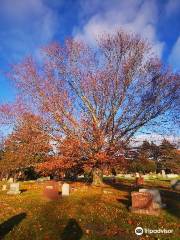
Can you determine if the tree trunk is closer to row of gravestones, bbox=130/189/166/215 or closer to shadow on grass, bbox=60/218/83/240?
row of gravestones, bbox=130/189/166/215

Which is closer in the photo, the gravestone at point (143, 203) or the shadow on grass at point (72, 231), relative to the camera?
the shadow on grass at point (72, 231)

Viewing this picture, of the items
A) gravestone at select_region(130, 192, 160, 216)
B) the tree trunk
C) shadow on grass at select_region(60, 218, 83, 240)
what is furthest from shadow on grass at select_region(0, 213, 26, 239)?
the tree trunk

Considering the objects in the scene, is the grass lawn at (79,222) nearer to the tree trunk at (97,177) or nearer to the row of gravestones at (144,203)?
the row of gravestones at (144,203)

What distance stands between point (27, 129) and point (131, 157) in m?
9.06

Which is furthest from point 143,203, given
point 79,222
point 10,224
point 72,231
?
point 10,224

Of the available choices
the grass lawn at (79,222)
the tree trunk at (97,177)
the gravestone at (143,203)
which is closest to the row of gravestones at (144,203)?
the gravestone at (143,203)

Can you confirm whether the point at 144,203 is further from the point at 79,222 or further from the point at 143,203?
the point at 79,222

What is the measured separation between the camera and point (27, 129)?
24.9 m

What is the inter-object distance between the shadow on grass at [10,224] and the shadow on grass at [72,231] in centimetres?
178

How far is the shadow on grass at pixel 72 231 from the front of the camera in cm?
851

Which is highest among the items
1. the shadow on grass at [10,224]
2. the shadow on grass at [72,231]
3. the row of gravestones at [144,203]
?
the row of gravestones at [144,203]

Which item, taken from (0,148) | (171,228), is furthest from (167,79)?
(0,148)

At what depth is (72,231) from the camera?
9.23 meters

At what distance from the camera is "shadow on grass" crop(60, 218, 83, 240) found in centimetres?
851
